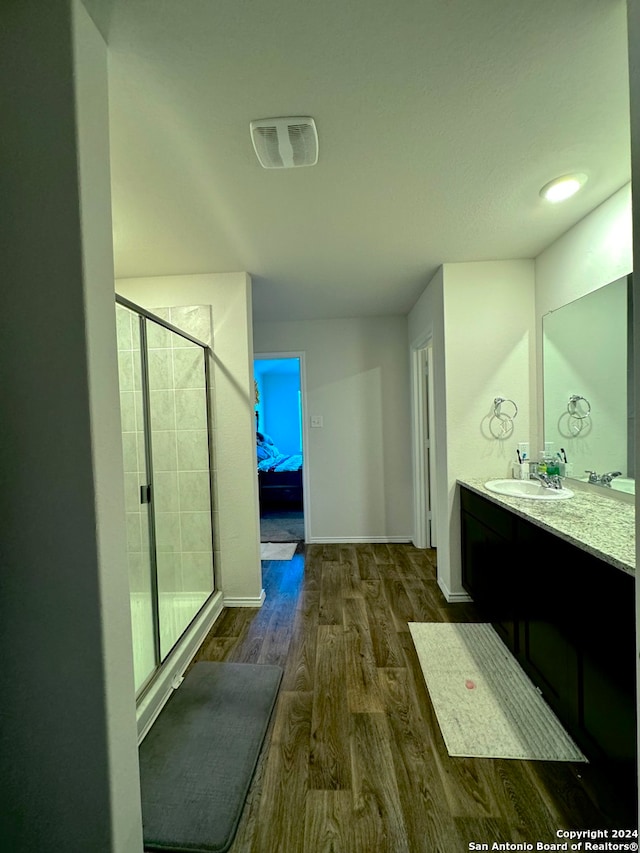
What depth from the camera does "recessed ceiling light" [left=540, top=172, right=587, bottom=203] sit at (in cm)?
153

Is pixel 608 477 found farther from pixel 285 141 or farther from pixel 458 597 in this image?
pixel 285 141

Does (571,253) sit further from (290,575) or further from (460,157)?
(290,575)

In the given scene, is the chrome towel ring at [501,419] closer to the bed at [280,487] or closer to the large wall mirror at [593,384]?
the large wall mirror at [593,384]

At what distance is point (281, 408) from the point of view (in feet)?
24.9

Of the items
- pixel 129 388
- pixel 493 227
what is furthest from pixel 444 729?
pixel 493 227

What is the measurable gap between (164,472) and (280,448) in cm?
547

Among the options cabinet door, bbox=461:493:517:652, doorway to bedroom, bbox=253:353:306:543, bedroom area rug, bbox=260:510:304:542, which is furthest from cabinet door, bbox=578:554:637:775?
bedroom area rug, bbox=260:510:304:542

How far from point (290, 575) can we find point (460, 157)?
9.85 ft

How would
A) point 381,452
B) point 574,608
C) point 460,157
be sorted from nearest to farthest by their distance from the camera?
point 574,608 → point 460,157 → point 381,452

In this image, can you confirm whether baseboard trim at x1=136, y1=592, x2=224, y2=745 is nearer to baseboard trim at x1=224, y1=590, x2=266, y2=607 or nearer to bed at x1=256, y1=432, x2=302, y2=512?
baseboard trim at x1=224, y1=590, x2=266, y2=607

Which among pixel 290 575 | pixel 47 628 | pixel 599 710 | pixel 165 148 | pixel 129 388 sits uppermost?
pixel 165 148

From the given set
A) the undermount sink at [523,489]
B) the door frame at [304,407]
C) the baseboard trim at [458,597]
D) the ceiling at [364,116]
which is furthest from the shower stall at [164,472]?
the undermount sink at [523,489]

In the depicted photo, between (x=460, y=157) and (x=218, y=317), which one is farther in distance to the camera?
(x=218, y=317)

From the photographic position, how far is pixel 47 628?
32.4 inches
